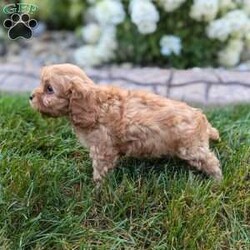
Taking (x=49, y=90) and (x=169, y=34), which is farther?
Result: (x=169, y=34)

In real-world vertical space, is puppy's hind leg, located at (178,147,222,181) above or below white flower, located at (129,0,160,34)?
below

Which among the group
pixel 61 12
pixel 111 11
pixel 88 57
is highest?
pixel 111 11

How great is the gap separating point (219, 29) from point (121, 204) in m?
2.63

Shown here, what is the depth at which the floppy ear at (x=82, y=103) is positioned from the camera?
13.1 ft

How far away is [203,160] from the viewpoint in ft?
14.0

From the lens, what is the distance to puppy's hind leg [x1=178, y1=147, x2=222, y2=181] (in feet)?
13.9

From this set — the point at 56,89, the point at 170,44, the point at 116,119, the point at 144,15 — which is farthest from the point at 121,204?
the point at 170,44

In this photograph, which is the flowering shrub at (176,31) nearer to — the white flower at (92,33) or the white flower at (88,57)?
the white flower at (88,57)

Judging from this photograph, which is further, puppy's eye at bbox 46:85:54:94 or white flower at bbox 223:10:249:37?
white flower at bbox 223:10:249:37

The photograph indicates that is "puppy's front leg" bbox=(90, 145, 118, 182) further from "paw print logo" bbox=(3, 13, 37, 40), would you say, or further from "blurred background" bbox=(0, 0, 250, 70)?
"blurred background" bbox=(0, 0, 250, 70)

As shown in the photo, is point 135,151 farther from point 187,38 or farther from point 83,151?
point 187,38

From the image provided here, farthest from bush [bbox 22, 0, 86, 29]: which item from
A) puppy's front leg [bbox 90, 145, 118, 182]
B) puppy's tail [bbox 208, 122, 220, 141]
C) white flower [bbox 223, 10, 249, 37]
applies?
puppy's front leg [bbox 90, 145, 118, 182]

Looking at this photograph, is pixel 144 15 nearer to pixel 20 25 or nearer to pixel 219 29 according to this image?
pixel 219 29

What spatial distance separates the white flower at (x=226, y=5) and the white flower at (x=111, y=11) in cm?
93
